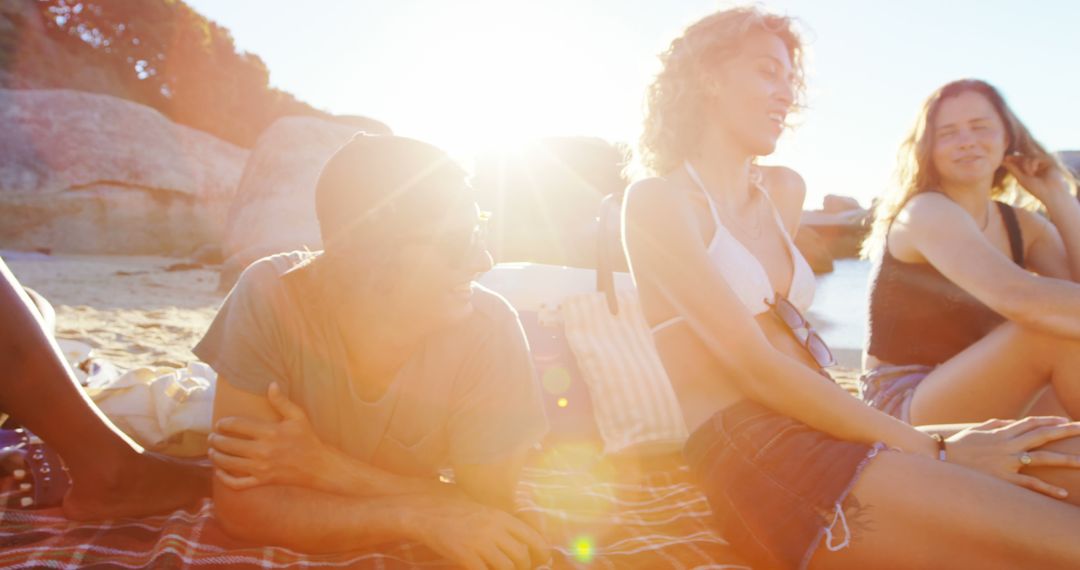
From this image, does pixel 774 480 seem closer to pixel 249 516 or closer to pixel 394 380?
pixel 394 380

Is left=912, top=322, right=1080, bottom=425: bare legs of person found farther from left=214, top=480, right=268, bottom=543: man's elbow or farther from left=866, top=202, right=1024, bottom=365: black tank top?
left=214, top=480, right=268, bottom=543: man's elbow

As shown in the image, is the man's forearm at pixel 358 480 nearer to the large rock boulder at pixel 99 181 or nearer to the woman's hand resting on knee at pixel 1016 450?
the woman's hand resting on knee at pixel 1016 450

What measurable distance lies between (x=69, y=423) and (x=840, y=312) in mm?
14559

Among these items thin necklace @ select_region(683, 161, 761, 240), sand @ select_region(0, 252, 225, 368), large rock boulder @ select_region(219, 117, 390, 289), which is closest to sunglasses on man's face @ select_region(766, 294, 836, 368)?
thin necklace @ select_region(683, 161, 761, 240)

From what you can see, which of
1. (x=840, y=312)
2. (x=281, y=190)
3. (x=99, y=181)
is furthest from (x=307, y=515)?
(x=840, y=312)

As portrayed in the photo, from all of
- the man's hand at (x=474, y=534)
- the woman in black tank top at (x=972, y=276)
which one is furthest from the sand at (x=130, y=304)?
the man's hand at (x=474, y=534)

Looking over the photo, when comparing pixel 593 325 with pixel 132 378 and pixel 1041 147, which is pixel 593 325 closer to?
pixel 132 378

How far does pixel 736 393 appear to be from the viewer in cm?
227

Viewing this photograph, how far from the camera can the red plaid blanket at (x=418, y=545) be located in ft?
6.11

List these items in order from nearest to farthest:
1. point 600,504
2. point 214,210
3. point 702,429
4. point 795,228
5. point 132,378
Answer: point 702,429
point 132,378
point 600,504
point 795,228
point 214,210

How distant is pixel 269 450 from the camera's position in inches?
69.6

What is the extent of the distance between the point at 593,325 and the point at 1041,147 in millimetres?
2212

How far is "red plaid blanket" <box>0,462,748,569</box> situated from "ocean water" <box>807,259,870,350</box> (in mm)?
5502

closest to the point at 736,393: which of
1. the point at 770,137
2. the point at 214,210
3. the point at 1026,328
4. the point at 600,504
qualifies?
the point at 600,504
